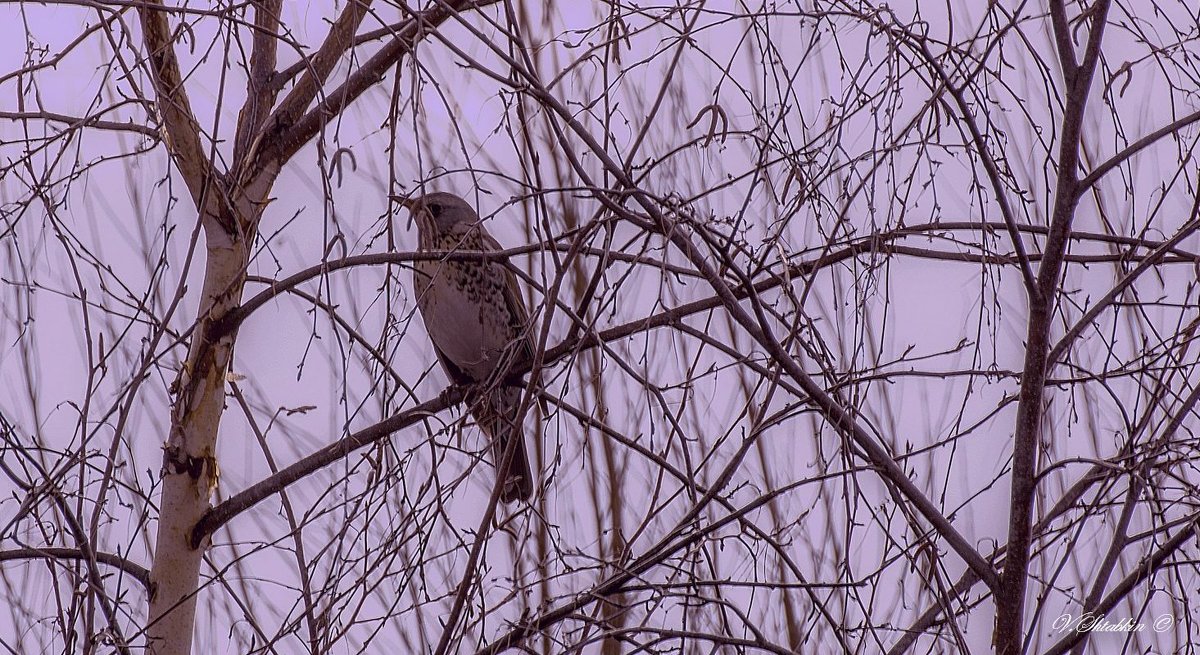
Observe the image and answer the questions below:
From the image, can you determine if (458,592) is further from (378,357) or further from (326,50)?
(326,50)

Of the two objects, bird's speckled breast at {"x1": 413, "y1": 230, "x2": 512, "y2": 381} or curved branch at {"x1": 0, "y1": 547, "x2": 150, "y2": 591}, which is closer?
curved branch at {"x1": 0, "y1": 547, "x2": 150, "y2": 591}

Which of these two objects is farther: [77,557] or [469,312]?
[469,312]

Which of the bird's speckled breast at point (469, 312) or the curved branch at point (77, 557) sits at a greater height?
the bird's speckled breast at point (469, 312)

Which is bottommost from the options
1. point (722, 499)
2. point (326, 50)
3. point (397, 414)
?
point (722, 499)

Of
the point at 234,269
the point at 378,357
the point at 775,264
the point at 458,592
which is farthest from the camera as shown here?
the point at 234,269

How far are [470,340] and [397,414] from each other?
60.6 inches

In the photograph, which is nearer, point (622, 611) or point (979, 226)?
point (622, 611)

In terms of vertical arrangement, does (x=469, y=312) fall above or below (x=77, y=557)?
above

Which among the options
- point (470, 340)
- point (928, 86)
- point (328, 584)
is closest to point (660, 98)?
point (928, 86)

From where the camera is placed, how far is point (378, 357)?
6.14ft

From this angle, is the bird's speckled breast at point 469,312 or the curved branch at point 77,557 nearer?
the curved branch at point 77,557

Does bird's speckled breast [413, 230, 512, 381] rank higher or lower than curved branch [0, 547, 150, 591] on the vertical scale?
higher

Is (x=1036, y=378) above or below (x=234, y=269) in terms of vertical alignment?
below

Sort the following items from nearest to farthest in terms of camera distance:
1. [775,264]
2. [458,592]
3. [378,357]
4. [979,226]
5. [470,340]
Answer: [458,592] → [378,357] → [979,226] → [775,264] → [470,340]
